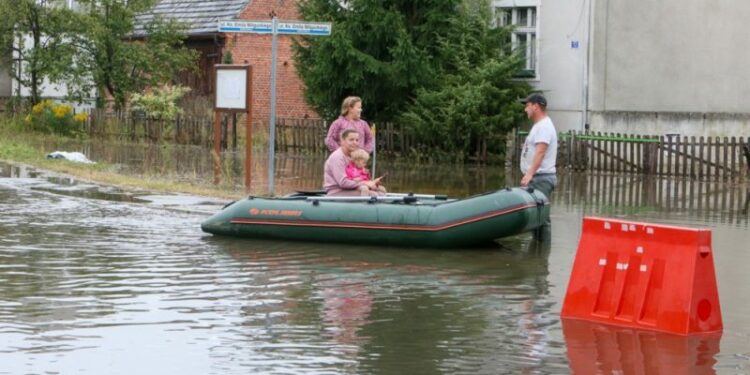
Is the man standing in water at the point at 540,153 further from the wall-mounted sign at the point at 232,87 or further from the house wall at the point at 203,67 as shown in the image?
the house wall at the point at 203,67

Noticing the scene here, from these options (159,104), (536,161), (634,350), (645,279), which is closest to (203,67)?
(159,104)

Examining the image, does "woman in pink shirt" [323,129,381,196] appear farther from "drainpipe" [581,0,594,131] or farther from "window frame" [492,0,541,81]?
"window frame" [492,0,541,81]

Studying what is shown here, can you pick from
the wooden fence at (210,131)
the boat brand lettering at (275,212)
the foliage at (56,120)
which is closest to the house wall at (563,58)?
the wooden fence at (210,131)

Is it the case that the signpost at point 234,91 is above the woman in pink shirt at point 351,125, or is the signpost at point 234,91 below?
above

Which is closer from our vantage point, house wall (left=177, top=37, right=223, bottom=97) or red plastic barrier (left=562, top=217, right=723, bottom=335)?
red plastic barrier (left=562, top=217, right=723, bottom=335)

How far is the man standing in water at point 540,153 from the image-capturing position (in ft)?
51.2

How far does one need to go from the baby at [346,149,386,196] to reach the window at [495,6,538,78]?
18132 mm

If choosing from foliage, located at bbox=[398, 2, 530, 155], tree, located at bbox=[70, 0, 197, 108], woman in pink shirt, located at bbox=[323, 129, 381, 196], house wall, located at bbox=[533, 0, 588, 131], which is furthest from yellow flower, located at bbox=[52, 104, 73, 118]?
woman in pink shirt, located at bbox=[323, 129, 381, 196]

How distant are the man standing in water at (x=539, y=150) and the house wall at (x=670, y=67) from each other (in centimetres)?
1687

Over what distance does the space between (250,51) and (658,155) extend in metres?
19.7

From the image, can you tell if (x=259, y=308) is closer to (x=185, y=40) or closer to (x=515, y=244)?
(x=515, y=244)

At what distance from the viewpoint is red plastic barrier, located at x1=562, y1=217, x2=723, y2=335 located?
399 inches

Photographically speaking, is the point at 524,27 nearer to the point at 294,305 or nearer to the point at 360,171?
the point at 360,171

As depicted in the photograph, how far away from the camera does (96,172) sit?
25.2 metres
